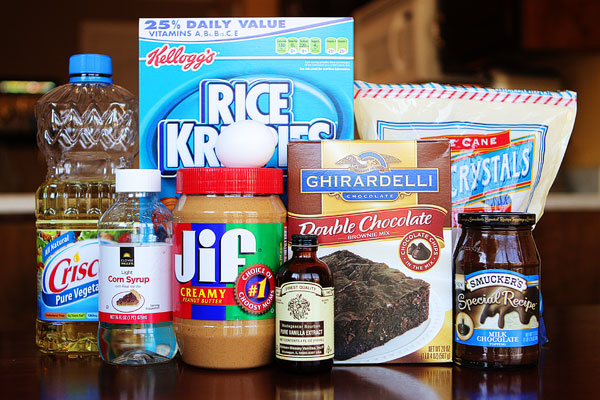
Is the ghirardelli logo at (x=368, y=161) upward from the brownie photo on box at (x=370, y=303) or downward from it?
upward

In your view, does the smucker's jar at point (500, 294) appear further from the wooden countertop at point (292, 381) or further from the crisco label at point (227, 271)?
the crisco label at point (227, 271)

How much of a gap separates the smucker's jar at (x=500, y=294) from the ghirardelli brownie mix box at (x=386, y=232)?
0.14ft

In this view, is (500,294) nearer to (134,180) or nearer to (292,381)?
(292,381)

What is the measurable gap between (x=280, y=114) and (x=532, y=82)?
3.10 m

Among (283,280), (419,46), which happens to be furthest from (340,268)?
(419,46)

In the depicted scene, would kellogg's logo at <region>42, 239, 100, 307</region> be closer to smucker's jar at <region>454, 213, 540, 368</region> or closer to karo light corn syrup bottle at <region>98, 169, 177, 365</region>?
karo light corn syrup bottle at <region>98, 169, 177, 365</region>

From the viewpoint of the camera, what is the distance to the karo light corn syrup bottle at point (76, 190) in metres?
0.94

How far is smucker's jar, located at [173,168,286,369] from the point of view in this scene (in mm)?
822

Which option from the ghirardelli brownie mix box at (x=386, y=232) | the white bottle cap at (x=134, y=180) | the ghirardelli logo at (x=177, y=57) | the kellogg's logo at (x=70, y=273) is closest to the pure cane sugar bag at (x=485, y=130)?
the ghirardelli brownie mix box at (x=386, y=232)

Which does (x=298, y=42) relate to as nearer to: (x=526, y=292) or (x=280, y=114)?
(x=280, y=114)

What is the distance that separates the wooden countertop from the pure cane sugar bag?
0.81 ft

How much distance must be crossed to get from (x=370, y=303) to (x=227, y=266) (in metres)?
0.20

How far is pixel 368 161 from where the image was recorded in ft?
2.89

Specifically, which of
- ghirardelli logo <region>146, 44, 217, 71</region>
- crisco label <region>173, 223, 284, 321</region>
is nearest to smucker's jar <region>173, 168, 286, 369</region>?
crisco label <region>173, 223, 284, 321</region>
